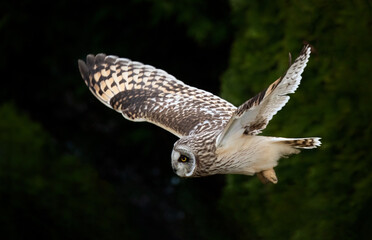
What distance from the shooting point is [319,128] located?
4355 millimetres

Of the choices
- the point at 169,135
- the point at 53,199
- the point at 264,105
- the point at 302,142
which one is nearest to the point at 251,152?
the point at 302,142

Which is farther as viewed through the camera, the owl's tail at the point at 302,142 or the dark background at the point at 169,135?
the dark background at the point at 169,135

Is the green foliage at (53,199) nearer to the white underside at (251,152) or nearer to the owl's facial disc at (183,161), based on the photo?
the owl's facial disc at (183,161)

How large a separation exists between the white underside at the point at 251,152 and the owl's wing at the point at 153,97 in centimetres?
32

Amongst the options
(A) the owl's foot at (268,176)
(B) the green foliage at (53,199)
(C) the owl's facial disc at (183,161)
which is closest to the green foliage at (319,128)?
(A) the owl's foot at (268,176)

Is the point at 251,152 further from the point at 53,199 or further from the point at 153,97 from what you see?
the point at 53,199

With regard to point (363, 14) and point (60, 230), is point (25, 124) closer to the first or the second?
point (60, 230)

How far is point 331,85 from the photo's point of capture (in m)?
4.34

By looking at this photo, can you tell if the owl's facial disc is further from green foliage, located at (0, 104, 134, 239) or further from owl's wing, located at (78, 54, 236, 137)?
green foliage, located at (0, 104, 134, 239)

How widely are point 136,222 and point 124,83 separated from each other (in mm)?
1041

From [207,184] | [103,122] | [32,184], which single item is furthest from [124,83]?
[103,122]

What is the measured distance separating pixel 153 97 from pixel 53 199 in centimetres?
104

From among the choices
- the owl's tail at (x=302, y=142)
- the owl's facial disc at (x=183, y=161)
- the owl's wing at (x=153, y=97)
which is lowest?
the owl's facial disc at (x=183, y=161)

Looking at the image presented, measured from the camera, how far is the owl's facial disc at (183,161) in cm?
418
